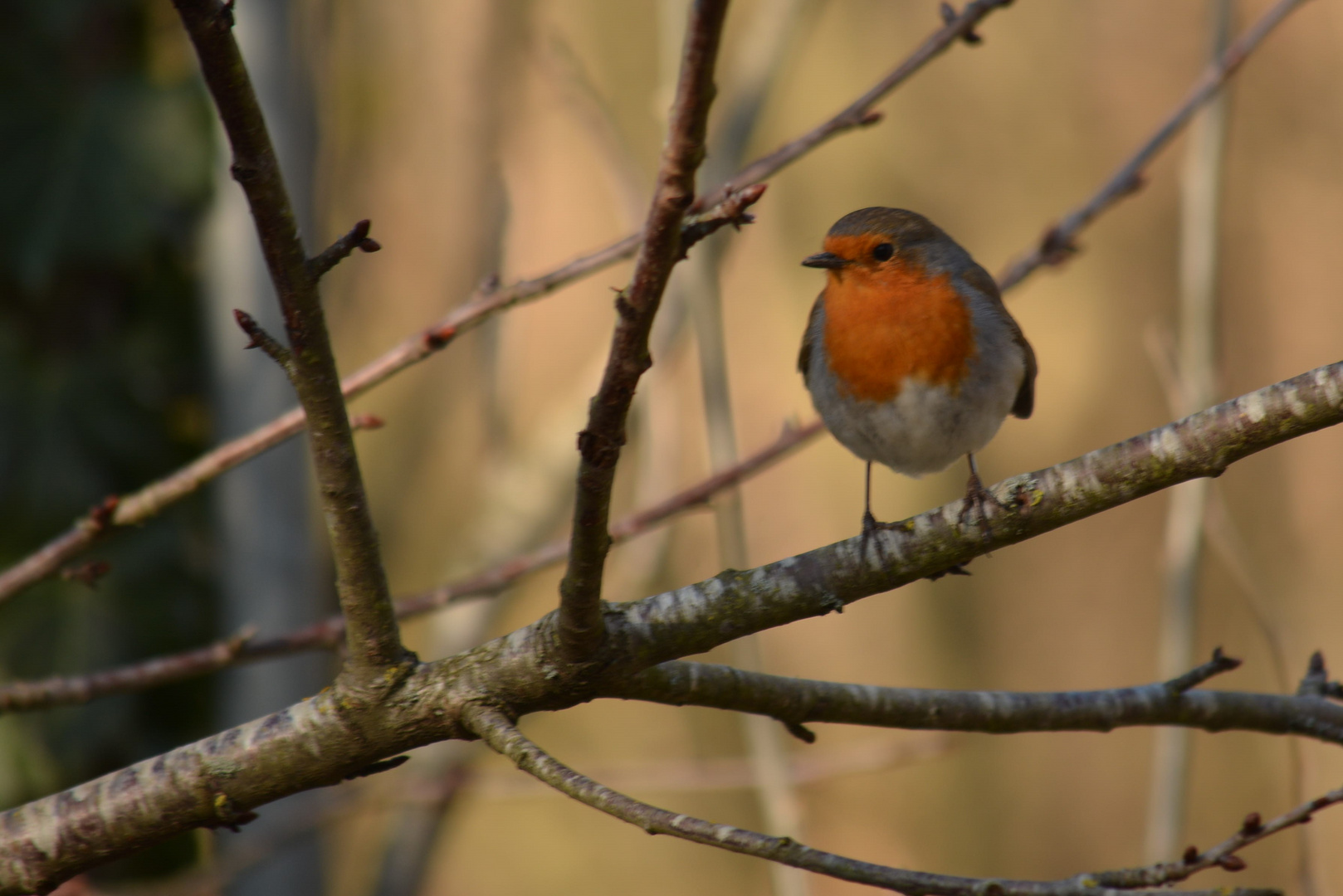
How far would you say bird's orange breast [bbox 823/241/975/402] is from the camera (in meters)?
2.54

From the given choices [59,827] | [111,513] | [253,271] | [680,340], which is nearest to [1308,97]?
[680,340]

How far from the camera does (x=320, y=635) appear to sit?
2.19 m

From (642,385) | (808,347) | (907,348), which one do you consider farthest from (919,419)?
(642,385)

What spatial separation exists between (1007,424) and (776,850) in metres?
6.03

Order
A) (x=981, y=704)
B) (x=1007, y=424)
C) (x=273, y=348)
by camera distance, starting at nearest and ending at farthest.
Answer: (x=273, y=348) → (x=981, y=704) → (x=1007, y=424)

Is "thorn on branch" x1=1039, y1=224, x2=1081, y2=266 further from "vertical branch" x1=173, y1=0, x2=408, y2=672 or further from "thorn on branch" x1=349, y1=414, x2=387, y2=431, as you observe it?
"vertical branch" x1=173, y1=0, x2=408, y2=672

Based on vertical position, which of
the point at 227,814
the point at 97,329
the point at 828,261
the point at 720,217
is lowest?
the point at 227,814

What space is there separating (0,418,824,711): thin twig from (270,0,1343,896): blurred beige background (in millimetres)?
3471

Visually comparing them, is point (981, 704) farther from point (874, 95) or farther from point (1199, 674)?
point (874, 95)

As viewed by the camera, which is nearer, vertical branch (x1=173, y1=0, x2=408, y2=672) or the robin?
vertical branch (x1=173, y1=0, x2=408, y2=672)

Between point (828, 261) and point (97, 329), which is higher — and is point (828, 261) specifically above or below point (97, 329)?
below

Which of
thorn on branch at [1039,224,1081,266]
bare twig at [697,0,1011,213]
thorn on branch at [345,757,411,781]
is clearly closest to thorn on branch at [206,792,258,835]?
thorn on branch at [345,757,411,781]

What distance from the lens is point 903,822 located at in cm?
666

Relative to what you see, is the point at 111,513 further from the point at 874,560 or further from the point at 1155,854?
the point at 1155,854
